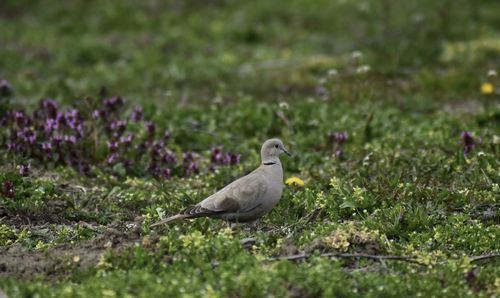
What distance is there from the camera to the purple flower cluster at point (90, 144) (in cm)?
923

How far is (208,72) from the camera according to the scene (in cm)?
1548

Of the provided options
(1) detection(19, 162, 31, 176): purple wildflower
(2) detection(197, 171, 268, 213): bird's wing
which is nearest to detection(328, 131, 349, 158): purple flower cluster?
(2) detection(197, 171, 268, 213): bird's wing

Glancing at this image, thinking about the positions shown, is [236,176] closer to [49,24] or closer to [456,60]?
[456,60]

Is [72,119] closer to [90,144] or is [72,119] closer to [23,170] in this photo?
[90,144]

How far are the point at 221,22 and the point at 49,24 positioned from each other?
12.6 feet

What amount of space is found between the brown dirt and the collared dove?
377 millimetres

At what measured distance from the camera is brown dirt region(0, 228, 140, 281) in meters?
6.14

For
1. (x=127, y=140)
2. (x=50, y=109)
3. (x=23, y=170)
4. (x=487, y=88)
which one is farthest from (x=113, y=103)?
(x=487, y=88)

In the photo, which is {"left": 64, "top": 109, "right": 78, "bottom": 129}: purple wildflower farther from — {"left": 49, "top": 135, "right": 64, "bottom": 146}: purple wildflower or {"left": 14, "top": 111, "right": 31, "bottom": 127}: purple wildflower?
{"left": 14, "top": 111, "right": 31, "bottom": 127}: purple wildflower

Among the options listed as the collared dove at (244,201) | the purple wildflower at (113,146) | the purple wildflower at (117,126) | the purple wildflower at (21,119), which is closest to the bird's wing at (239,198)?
the collared dove at (244,201)

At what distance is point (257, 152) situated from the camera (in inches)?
407

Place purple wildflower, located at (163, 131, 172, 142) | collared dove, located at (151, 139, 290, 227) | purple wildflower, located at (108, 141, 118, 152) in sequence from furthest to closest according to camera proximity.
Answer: purple wildflower, located at (163, 131, 172, 142), purple wildflower, located at (108, 141, 118, 152), collared dove, located at (151, 139, 290, 227)

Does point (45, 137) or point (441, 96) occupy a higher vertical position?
point (45, 137)

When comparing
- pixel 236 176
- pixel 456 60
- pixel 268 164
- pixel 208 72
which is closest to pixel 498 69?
pixel 456 60
